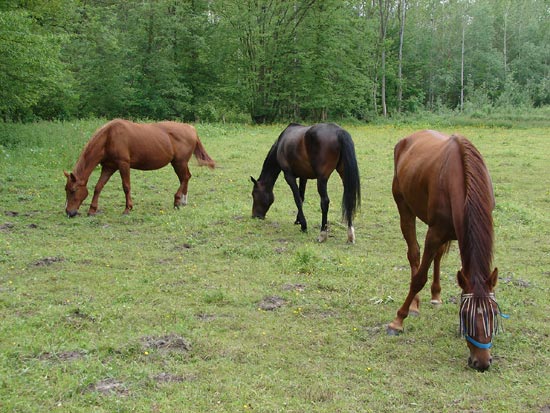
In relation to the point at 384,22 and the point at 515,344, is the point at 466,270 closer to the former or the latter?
the point at 515,344

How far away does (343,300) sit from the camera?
18.6 ft

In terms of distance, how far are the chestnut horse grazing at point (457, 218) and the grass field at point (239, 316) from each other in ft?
1.28

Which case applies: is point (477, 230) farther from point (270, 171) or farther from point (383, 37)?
point (383, 37)

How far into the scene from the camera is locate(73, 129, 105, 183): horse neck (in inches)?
370

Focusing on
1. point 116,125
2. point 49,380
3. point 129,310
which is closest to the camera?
point 49,380

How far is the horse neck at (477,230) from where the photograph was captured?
152 inches

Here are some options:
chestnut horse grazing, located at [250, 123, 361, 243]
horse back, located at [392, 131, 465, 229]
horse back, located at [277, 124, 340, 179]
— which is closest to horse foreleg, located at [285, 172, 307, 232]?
chestnut horse grazing, located at [250, 123, 361, 243]

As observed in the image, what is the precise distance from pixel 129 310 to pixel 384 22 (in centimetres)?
4023

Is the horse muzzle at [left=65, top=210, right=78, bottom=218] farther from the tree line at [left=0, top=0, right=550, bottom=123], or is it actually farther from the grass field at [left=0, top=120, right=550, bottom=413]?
the tree line at [left=0, top=0, right=550, bottom=123]

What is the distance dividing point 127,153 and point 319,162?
12.6 ft

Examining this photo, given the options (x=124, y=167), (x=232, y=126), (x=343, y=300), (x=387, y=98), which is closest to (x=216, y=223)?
(x=124, y=167)

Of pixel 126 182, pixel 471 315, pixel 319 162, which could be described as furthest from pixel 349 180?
pixel 126 182

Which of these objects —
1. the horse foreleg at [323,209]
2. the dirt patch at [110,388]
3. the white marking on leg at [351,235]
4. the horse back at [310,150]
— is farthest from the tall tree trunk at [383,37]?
the dirt patch at [110,388]

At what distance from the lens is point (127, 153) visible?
9836mm
